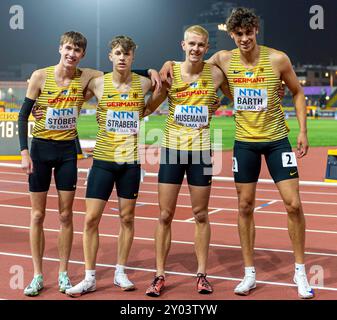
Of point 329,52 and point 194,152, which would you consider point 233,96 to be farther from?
point 329,52

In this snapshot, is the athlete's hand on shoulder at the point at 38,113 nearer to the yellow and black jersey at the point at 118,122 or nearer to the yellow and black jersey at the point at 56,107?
the yellow and black jersey at the point at 56,107

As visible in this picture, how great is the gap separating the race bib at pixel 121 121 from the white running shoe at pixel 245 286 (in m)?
1.56

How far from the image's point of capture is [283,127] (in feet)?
15.5

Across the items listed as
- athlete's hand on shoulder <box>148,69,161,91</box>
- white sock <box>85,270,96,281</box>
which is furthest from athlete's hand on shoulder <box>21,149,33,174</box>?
athlete's hand on shoulder <box>148,69,161,91</box>

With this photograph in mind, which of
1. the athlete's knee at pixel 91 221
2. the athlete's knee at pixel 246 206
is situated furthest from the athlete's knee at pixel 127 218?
the athlete's knee at pixel 246 206

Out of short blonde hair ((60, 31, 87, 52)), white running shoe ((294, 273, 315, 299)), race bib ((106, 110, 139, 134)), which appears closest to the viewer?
white running shoe ((294, 273, 315, 299))

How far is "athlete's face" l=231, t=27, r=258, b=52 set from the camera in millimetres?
4527

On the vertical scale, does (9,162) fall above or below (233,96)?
below

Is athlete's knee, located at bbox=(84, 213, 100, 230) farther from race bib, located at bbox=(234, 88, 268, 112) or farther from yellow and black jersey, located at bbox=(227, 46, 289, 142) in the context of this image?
race bib, located at bbox=(234, 88, 268, 112)

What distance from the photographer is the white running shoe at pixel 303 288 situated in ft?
14.6

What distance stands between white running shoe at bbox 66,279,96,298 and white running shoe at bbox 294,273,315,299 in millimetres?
1666

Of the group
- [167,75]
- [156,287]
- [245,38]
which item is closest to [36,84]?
[167,75]

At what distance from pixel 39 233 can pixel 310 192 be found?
662cm
